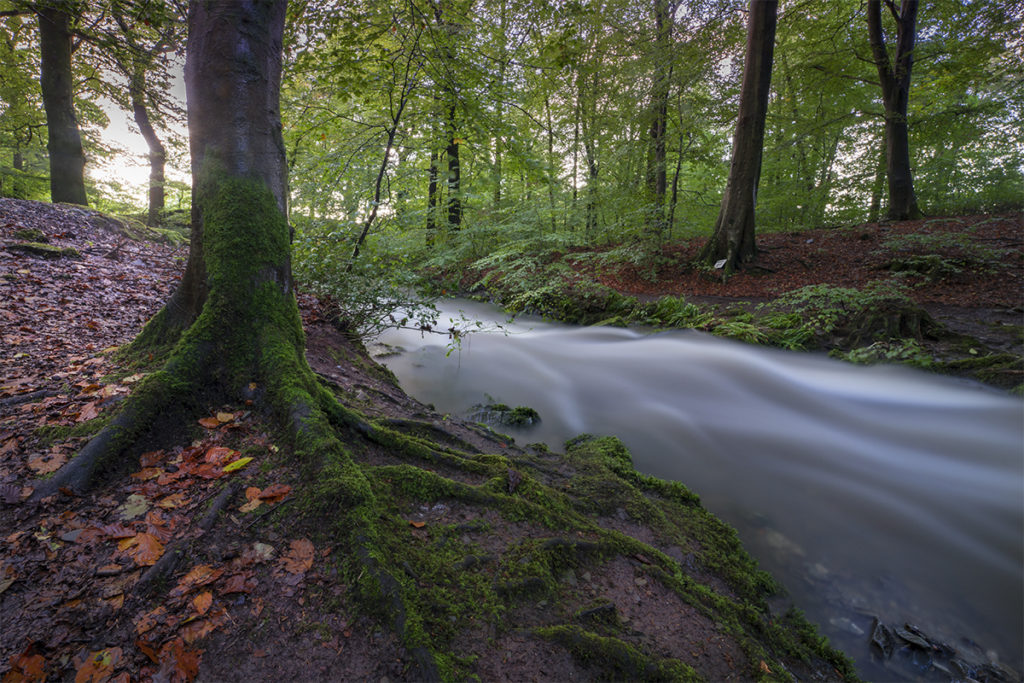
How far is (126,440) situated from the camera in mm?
2201

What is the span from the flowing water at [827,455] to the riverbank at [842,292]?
50cm

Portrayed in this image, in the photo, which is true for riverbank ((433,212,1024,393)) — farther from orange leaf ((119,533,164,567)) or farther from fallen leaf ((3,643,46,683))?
fallen leaf ((3,643,46,683))

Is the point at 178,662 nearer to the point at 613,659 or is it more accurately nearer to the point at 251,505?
the point at 251,505

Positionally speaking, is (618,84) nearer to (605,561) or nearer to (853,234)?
(853,234)

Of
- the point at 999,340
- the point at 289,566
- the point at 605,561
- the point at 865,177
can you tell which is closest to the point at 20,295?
the point at 289,566

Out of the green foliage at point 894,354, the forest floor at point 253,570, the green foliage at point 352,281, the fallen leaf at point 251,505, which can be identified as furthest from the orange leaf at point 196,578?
the green foliage at point 894,354

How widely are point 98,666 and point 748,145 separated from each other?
1142cm

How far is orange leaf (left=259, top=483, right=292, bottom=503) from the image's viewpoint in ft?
6.68

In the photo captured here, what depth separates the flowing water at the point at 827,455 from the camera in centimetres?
282

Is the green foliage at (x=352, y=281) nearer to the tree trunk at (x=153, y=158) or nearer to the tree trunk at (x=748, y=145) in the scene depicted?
the tree trunk at (x=748, y=145)

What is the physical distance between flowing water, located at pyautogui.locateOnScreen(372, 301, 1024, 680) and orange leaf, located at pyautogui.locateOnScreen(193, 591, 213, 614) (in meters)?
3.35

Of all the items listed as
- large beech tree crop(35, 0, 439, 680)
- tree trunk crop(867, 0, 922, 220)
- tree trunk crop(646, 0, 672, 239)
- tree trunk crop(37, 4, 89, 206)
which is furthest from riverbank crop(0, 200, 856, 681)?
tree trunk crop(867, 0, 922, 220)

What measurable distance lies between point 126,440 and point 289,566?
1.25 meters

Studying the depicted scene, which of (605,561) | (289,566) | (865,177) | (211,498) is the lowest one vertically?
(605,561)
